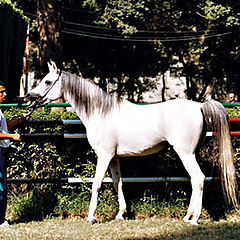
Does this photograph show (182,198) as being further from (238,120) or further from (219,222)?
(238,120)

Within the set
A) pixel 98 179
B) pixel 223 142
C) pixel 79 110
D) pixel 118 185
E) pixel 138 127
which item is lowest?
pixel 118 185

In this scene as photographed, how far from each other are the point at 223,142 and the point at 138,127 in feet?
3.74

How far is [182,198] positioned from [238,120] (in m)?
1.41

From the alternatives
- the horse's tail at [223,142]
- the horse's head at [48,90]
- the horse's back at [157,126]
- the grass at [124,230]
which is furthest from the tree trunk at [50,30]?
the horse's tail at [223,142]

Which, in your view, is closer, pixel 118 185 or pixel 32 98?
pixel 32 98

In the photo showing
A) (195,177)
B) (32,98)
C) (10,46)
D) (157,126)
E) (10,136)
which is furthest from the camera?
A: (10,46)

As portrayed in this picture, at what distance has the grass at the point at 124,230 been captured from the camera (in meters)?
5.33

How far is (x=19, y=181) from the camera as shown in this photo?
658 cm

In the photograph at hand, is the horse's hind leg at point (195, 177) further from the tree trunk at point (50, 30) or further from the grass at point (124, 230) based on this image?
the tree trunk at point (50, 30)

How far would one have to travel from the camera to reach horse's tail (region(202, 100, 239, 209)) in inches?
231

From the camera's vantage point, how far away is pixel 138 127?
6.09 metres

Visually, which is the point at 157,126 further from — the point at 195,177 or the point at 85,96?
the point at 85,96

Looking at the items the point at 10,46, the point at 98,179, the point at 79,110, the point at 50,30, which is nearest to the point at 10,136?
the point at 79,110

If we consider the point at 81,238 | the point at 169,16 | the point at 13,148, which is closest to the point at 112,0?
the point at 169,16
